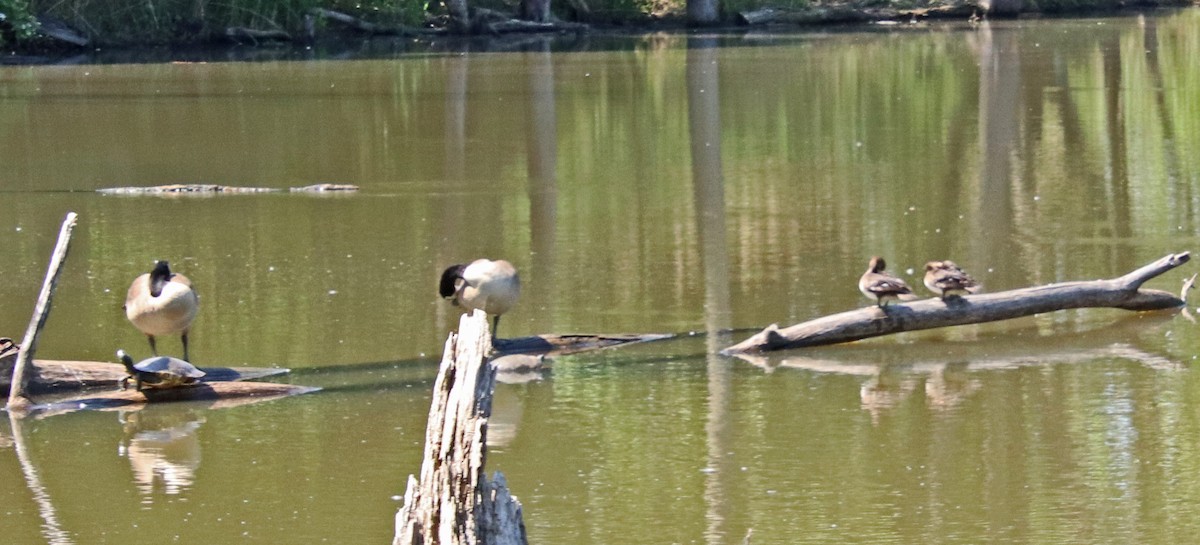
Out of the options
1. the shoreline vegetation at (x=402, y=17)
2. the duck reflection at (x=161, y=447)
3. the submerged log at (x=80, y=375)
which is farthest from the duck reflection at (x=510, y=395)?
the shoreline vegetation at (x=402, y=17)

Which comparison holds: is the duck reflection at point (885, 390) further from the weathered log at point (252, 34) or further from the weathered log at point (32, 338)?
the weathered log at point (252, 34)

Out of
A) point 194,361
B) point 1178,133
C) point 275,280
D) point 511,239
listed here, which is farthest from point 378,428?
point 1178,133

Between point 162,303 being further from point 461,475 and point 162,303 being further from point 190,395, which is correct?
point 461,475

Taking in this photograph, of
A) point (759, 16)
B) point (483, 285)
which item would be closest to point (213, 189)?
point (483, 285)

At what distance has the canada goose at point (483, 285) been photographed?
9922mm

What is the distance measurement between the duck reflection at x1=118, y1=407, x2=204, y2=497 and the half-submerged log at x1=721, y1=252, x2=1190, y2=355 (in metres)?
2.95

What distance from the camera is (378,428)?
866 cm

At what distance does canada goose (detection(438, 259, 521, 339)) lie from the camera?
9.92 m

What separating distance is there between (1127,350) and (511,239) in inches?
209

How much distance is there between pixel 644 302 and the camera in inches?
452

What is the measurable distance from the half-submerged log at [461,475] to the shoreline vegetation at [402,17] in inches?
1179

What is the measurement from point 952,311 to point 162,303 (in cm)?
420

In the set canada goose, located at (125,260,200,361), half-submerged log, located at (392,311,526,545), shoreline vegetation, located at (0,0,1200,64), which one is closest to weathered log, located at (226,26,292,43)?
shoreline vegetation, located at (0,0,1200,64)

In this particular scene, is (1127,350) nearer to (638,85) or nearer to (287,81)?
(638,85)
